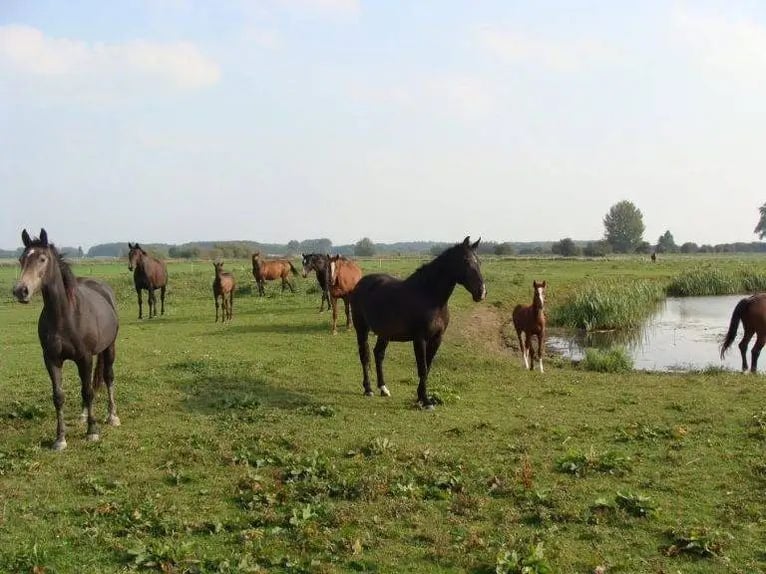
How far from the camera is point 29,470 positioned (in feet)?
21.8

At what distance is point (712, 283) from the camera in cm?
3212

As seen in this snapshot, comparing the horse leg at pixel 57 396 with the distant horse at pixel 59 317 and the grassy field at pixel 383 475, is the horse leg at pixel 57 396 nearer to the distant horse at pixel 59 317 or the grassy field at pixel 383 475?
the distant horse at pixel 59 317

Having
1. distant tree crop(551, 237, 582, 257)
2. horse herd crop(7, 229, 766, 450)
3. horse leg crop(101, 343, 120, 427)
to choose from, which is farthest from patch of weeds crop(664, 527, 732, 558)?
distant tree crop(551, 237, 582, 257)

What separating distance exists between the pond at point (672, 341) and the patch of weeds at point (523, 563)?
461 inches

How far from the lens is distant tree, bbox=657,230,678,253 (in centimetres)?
9947

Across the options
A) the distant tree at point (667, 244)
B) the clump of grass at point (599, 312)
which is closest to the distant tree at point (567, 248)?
the distant tree at point (667, 244)

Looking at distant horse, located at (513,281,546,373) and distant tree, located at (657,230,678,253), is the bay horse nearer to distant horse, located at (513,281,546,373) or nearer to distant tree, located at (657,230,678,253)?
distant horse, located at (513,281,546,373)

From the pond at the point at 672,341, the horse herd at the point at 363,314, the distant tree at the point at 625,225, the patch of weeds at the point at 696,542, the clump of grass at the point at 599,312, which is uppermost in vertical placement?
the distant tree at the point at 625,225

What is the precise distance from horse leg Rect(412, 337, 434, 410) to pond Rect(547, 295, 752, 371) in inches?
315

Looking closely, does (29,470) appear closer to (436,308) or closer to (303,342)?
(436,308)

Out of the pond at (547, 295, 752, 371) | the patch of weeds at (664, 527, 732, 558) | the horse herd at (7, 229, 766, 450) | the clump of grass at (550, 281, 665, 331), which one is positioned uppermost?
the horse herd at (7, 229, 766, 450)

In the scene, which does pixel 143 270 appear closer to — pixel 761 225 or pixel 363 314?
pixel 363 314

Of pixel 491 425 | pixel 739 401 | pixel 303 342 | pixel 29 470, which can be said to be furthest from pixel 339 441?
pixel 303 342

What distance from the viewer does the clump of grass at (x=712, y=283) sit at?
3194 centimetres
